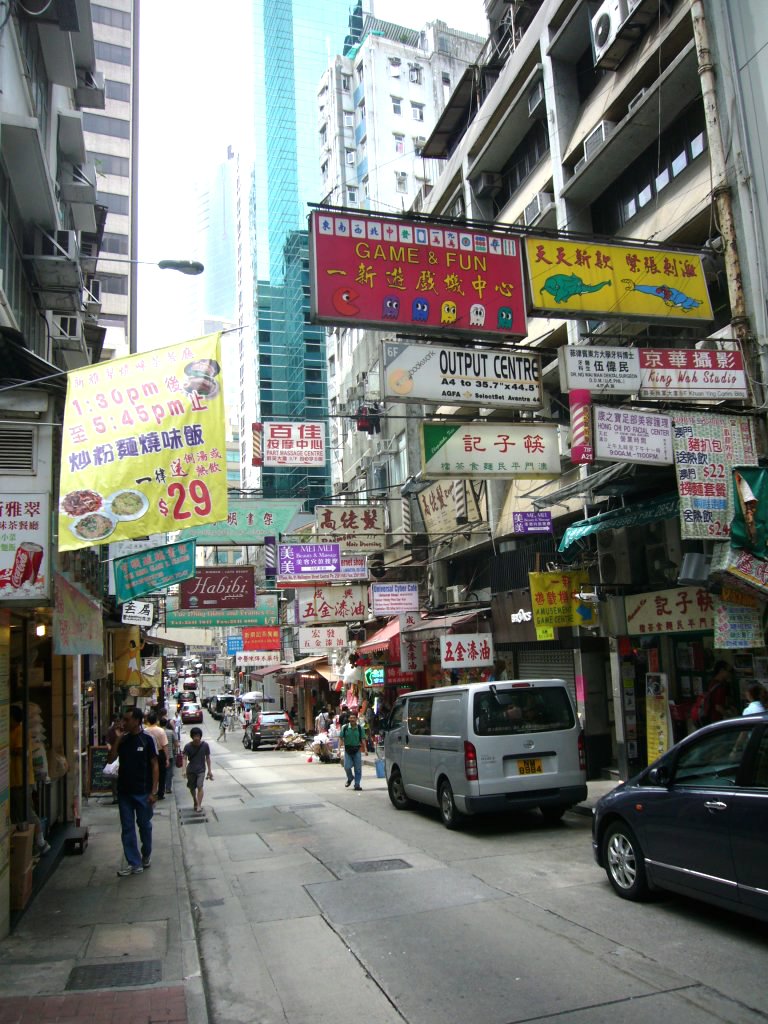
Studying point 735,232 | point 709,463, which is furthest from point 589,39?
point 709,463

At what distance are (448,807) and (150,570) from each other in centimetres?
647

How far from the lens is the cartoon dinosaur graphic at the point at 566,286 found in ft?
33.5

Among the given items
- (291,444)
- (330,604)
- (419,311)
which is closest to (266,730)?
(330,604)

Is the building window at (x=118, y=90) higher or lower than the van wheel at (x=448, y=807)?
higher

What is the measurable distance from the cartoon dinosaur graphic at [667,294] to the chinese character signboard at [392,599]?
13954 mm

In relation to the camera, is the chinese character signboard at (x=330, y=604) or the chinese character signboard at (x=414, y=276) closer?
the chinese character signboard at (x=414, y=276)

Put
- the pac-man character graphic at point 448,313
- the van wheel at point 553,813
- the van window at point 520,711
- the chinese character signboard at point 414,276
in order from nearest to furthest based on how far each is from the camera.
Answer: the chinese character signboard at point 414,276
the pac-man character graphic at point 448,313
the van window at point 520,711
the van wheel at point 553,813

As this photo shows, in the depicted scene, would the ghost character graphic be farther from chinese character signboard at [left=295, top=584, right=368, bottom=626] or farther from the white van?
chinese character signboard at [left=295, top=584, right=368, bottom=626]

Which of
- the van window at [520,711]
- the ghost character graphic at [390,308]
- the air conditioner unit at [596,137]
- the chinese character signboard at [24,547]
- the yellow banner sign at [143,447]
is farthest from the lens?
the air conditioner unit at [596,137]

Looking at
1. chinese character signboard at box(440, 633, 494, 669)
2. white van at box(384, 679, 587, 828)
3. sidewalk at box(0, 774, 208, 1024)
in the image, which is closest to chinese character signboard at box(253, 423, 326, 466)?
chinese character signboard at box(440, 633, 494, 669)

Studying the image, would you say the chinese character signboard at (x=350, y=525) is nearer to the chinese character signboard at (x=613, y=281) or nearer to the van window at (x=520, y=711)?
the van window at (x=520, y=711)

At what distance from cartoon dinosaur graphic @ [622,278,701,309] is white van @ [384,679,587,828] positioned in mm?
5439

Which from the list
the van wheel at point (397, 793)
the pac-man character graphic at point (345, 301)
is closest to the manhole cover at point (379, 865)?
the van wheel at point (397, 793)

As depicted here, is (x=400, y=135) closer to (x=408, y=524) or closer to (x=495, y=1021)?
(x=408, y=524)
